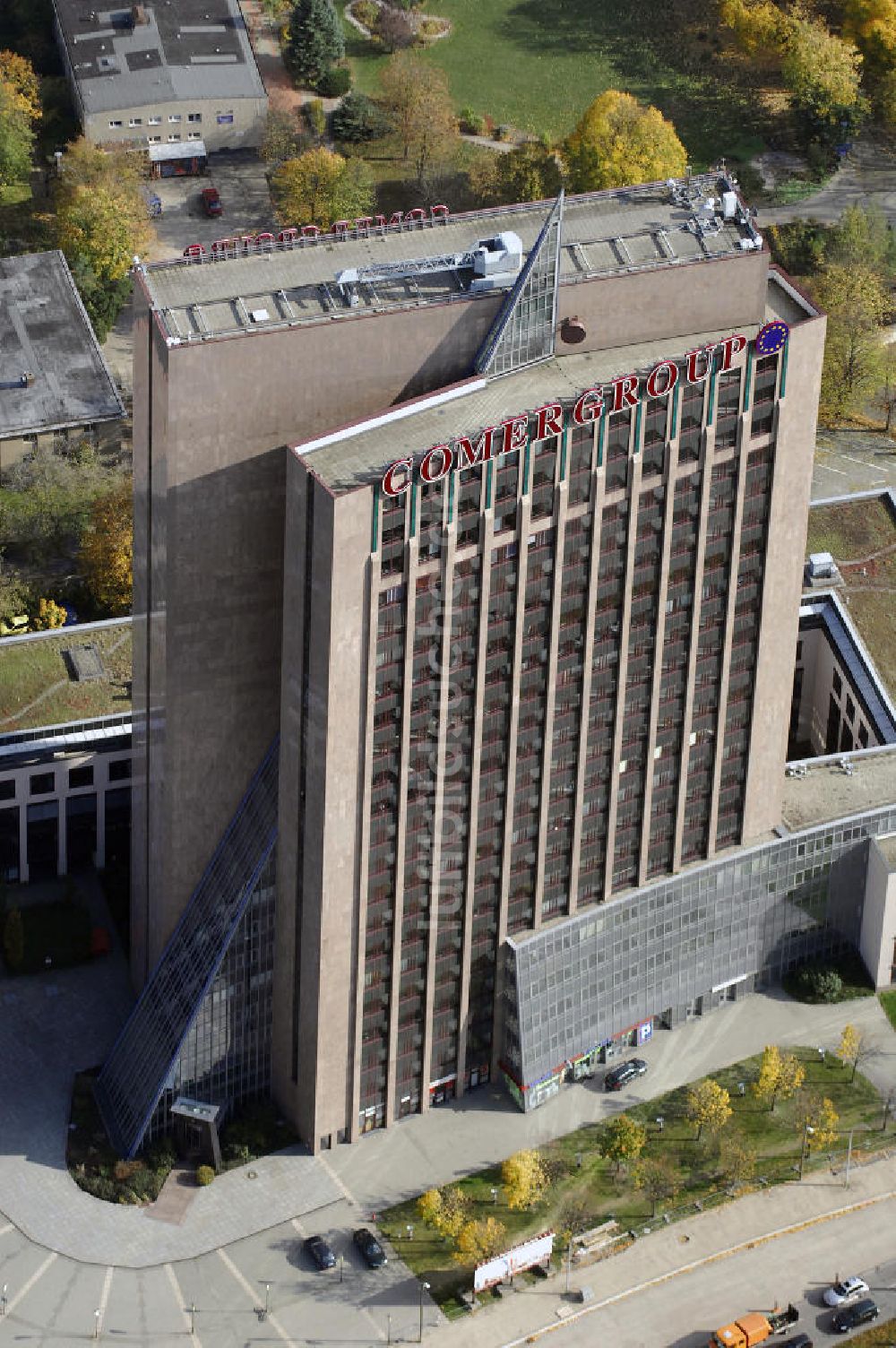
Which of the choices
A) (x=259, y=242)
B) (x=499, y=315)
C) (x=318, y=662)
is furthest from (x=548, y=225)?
(x=318, y=662)

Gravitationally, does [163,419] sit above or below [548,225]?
below

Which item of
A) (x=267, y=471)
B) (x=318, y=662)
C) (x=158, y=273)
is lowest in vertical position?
(x=318, y=662)

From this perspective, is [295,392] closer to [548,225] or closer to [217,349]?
[217,349]

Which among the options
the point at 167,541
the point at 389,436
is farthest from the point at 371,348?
the point at 167,541

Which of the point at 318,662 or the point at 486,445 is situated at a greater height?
the point at 486,445

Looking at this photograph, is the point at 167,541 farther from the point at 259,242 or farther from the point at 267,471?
the point at 259,242

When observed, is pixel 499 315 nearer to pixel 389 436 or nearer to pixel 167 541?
pixel 389 436

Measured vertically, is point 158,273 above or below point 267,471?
above
